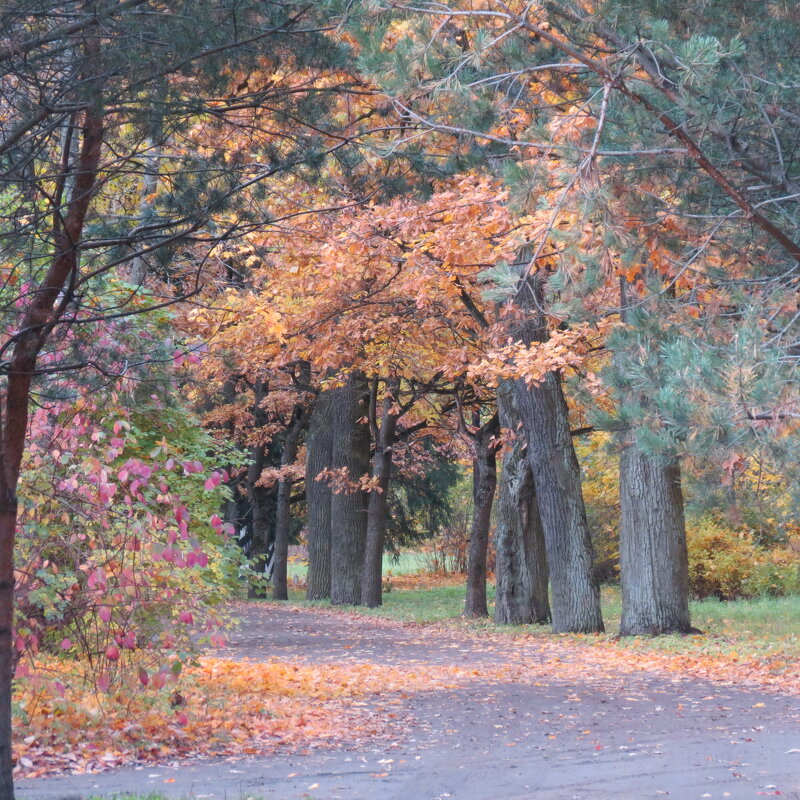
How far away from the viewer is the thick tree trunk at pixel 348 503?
24.3 meters

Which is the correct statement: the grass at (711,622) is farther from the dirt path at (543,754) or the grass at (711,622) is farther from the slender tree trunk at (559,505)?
the dirt path at (543,754)

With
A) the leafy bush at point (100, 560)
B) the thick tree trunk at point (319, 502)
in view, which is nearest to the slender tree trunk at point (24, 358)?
the leafy bush at point (100, 560)

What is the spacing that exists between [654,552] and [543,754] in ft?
26.1

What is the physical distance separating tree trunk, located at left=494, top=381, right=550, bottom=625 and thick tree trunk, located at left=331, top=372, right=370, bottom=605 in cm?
653

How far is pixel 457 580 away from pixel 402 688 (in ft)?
93.2

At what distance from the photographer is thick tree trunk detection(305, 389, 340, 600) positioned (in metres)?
25.3

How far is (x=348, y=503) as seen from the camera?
24484 millimetres

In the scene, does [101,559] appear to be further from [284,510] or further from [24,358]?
[284,510]

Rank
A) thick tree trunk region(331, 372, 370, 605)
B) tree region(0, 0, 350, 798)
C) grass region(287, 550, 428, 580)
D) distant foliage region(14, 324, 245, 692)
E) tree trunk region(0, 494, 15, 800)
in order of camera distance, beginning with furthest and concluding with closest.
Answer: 1. grass region(287, 550, 428, 580)
2. thick tree trunk region(331, 372, 370, 605)
3. distant foliage region(14, 324, 245, 692)
4. tree region(0, 0, 350, 798)
5. tree trunk region(0, 494, 15, 800)

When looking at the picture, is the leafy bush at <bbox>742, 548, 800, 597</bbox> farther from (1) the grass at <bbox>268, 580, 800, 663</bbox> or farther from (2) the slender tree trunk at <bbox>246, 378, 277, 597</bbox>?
(2) the slender tree trunk at <bbox>246, 378, 277, 597</bbox>

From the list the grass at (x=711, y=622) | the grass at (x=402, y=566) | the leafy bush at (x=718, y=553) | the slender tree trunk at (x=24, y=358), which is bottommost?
the grass at (x=711, y=622)

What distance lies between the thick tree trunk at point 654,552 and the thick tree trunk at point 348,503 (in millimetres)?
10088

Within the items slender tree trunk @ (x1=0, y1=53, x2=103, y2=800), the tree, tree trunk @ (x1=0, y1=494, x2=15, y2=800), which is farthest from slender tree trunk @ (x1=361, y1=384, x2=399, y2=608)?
tree trunk @ (x1=0, y1=494, x2=15, y2=800)

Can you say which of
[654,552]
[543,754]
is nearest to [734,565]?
[654,552]
